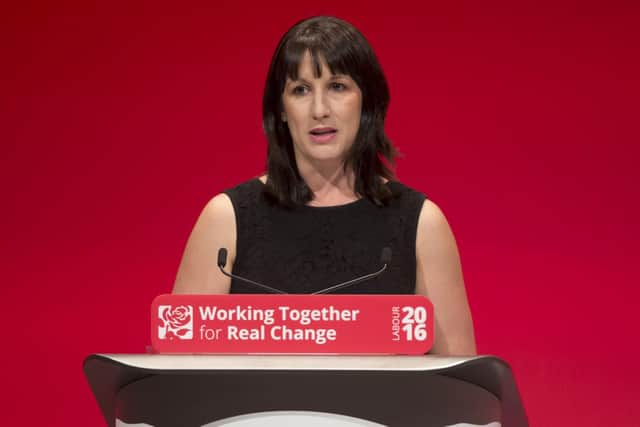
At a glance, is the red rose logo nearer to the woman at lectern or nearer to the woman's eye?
the woman at lectern

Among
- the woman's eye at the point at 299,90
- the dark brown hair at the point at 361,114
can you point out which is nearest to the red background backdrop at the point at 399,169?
the dark brown hair at the point at 361,114

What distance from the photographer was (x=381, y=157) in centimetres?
226

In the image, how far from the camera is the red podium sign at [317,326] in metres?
1.46

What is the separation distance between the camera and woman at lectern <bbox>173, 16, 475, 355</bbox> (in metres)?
2.12

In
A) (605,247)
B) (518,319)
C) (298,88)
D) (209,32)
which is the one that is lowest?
(518,319)

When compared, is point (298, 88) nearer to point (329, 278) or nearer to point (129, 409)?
point (329, 278)

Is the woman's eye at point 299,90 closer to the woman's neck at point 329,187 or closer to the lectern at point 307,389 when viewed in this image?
the woman's neck at point 329,187

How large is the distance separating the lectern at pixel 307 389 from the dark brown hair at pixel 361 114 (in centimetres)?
85

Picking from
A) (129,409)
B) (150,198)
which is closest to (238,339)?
(129,409)

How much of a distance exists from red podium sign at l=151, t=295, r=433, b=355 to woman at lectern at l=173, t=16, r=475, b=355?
63 centimetres

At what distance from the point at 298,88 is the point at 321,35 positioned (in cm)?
12

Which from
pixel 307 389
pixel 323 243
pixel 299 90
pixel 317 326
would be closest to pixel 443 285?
pixel 323 243

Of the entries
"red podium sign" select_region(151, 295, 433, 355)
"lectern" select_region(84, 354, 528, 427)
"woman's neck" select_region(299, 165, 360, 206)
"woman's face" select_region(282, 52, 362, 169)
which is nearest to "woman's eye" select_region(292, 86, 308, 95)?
"woman's face" select_region(282, 52, 362, 169)

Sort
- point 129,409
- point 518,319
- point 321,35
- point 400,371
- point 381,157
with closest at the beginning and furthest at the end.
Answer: point 400,371 → point 129,409 → point 321,35 → point 381,157 → point 518,319
